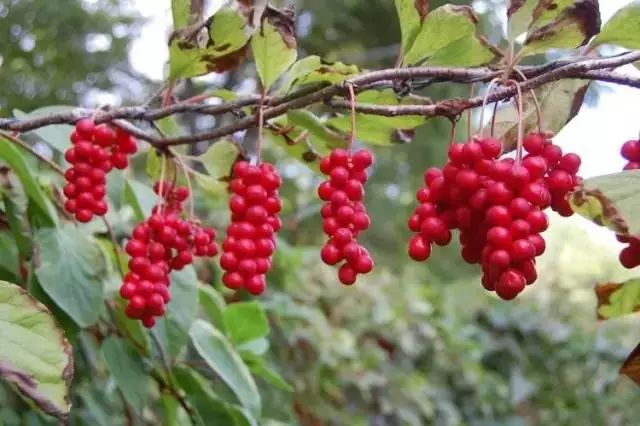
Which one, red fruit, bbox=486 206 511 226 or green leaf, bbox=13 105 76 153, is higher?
red fruit, bbox=486 206 511 226

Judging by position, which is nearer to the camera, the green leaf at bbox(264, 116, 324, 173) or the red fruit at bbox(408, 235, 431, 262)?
the red fruit at bbox(408, 235, 431, 262)

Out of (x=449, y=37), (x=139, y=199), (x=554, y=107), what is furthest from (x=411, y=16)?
(x=139, y=199)

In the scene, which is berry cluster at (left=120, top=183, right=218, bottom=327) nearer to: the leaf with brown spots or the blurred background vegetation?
the leaf with brown spots

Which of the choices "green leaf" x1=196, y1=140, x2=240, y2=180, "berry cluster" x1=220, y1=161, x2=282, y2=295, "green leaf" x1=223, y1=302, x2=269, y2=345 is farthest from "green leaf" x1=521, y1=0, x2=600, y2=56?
"green leaf" x1=223, y1=302, x2=269, y2=345

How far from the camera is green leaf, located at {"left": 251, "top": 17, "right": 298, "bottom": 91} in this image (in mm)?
720

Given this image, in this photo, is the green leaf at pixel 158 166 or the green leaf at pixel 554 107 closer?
the green leaf at pixel 554 107

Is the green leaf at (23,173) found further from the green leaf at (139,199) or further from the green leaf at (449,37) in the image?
the green leaf at (449,37)

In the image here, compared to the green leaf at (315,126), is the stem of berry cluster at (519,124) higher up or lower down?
higher up

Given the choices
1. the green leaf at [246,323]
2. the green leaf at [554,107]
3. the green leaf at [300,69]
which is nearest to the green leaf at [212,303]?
the green leaf at [246,323]

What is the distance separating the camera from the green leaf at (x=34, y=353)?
0.57 m

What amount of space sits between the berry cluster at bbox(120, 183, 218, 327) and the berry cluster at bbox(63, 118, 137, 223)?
5 centimetres

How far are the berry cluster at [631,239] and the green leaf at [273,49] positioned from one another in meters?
0.29

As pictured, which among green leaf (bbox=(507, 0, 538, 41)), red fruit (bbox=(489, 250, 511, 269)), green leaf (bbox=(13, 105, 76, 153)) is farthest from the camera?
green leaf (bbox=(13, 105, 76, 153))

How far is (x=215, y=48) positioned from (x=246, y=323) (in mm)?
608
